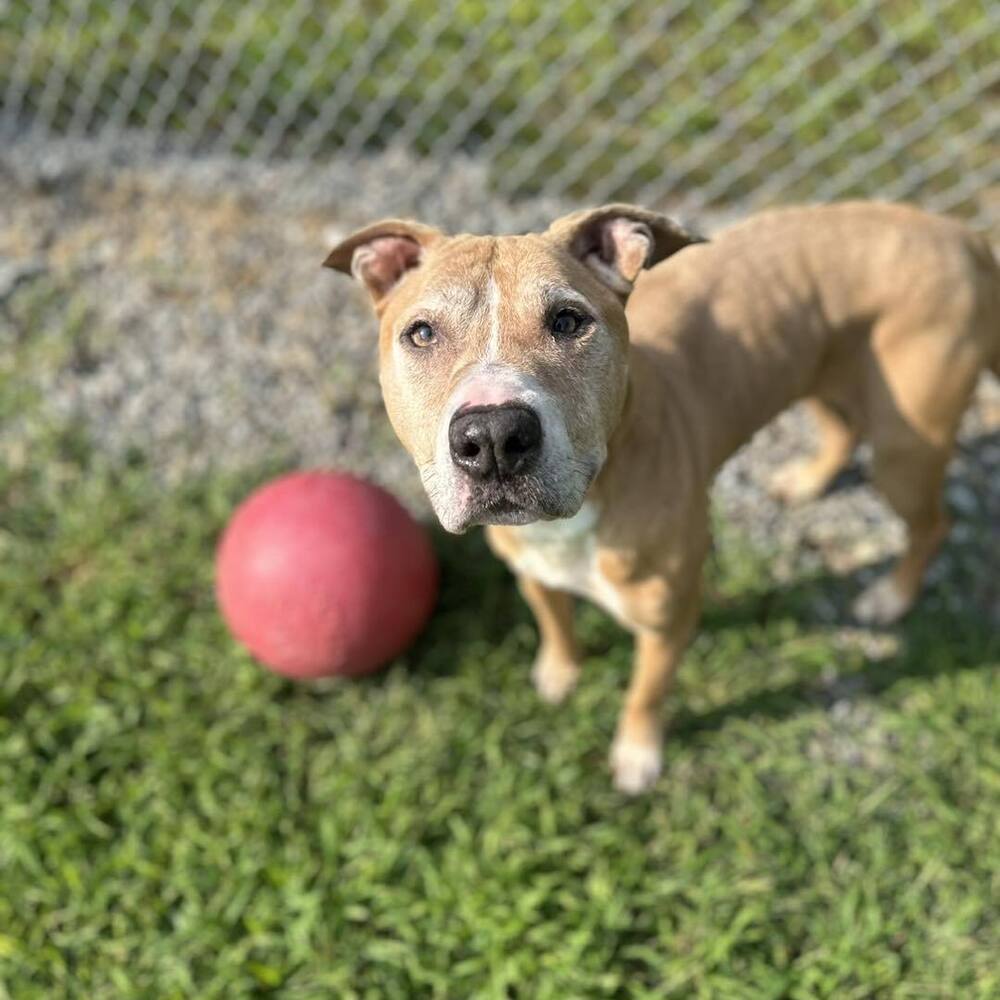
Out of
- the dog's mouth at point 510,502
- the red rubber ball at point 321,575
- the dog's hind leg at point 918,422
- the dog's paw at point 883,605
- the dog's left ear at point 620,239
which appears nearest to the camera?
the dog's mouth at point 510,502

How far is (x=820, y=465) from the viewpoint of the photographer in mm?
4789

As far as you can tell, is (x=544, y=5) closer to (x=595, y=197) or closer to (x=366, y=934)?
(x=595, y=197)

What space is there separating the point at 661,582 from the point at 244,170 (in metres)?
4.14

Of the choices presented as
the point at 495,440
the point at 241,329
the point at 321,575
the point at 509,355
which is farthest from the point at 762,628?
the point at 241,329

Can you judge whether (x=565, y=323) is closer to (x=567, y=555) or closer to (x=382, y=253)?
(x=382, y=253)

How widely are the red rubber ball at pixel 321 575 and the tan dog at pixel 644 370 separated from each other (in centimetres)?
52

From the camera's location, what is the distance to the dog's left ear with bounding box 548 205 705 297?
9.49 ft

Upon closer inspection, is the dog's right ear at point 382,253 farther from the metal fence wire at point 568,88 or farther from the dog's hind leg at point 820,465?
the metal fence wire at point 568,88

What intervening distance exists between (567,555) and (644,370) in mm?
620

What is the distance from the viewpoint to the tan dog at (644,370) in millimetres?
2590

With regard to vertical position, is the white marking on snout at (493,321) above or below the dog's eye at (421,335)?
above

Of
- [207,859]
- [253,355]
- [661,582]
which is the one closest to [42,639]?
[207,859]

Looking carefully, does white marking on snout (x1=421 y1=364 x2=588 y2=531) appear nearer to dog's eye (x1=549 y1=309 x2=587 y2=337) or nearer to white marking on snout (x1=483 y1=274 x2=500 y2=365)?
white marking on snout (x1=483 y1=274 x2=500 y2=365)

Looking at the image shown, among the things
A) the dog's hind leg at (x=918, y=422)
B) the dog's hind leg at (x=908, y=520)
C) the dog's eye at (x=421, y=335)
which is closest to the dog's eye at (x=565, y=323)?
the dog's eye at (x=421, y=335)
